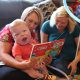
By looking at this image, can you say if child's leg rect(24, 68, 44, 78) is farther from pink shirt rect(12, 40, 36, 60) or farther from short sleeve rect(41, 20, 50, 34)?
short sleeve rect(41, 20, 50, 34)

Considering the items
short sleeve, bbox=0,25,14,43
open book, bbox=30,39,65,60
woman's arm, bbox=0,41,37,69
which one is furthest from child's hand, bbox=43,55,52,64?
short sleeve, bbox=0,25,14,43

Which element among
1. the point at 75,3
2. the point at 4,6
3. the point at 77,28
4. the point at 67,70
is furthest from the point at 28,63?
the point at 75,3

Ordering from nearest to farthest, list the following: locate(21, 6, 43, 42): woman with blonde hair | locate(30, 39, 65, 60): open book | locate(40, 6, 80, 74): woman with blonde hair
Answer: locate(30, 39, 65, 60): open book → locate(21, 6, 43, 42): woman with blonde hair → locate(40, 6, 80, 74): woman with blonde hair

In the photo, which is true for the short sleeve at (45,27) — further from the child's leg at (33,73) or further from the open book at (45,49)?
the child's leg at (33,73)

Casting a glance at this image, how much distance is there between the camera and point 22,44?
1.51 m

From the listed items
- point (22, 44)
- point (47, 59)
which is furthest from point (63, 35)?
point (22, 44)

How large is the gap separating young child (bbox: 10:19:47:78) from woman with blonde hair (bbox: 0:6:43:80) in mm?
38

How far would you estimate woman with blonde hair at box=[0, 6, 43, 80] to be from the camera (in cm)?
142

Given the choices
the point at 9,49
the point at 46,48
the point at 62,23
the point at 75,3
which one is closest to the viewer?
the point at 46,48

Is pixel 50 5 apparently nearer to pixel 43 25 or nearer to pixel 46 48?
pixel 43 25

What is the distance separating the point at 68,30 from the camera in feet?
5.71

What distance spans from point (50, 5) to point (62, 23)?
54 centimetres

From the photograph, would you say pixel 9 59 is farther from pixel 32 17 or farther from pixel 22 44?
pixel 32 17

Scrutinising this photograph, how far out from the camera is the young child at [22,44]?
4.78 ft
